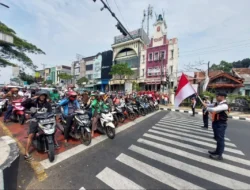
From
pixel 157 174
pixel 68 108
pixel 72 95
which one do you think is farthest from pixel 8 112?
pixel 157 174

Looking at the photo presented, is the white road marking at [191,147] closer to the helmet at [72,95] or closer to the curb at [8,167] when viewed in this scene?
the helmet at [72,95]

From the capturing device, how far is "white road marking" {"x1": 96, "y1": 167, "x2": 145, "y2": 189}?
2.60 metres

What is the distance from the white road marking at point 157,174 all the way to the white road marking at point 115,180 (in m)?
0.47

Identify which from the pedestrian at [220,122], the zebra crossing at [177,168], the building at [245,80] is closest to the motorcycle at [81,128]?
the zebra crossing at [177,168]

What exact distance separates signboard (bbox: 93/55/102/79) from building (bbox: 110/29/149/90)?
481cm

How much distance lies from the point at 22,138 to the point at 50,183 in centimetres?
303

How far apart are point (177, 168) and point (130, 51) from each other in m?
33.2

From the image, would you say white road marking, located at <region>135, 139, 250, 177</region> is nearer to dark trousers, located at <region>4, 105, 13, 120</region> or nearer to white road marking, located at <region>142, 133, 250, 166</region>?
white road marking, located at <region>142, 133, 250, 166</region>

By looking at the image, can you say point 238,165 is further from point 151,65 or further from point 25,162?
point 151,65

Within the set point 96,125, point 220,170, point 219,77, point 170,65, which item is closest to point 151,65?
point 170,65

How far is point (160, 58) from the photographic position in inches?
1105

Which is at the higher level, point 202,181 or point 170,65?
point 170,65

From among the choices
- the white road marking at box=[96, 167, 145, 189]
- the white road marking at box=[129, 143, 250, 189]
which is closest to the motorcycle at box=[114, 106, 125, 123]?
the white road marking at box=[129, 143, 250, 189]

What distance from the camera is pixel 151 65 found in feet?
97.5
